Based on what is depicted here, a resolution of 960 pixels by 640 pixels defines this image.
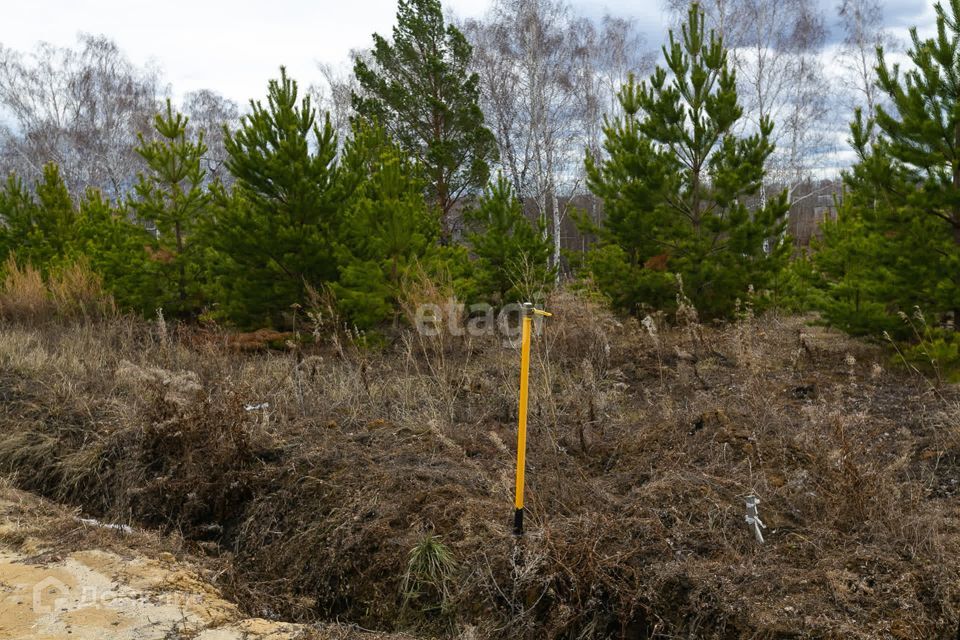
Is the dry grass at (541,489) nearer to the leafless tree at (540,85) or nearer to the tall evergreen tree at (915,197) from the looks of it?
the tall evergreen tree at (915,197)

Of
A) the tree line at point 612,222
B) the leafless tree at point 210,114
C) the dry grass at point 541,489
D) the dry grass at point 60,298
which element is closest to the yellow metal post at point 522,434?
the dry grass at point 541,489

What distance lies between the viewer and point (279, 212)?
30.9 ft

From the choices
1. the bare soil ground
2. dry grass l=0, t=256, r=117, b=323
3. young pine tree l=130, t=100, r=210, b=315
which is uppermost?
young pine tree l=130, t=100, r=210, b=315

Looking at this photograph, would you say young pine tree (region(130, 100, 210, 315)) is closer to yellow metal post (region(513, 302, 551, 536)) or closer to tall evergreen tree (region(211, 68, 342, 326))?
tall evergreen tree (region(211, 68, 342, 326))

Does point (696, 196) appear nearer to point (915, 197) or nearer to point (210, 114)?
point (915, 197)

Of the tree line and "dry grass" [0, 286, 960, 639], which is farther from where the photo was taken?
the tree line

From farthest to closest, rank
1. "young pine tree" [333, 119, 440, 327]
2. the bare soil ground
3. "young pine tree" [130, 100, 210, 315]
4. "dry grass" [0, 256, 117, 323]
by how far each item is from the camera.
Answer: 1. "dry grass" [0, 256, 117, 323]
2. "young pine tree" [130, 100, 210, 315]
3. "young pine tree" [333, 119, 440, 327]
4. the bare soil ground

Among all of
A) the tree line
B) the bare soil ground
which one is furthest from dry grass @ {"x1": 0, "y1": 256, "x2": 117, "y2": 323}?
the bare soil ground

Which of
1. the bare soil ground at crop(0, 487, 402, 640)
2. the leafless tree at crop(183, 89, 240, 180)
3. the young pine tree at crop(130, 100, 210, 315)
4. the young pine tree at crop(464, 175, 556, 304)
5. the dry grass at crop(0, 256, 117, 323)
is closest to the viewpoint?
the bare soil ground at crop(0, 487, 402, 640)

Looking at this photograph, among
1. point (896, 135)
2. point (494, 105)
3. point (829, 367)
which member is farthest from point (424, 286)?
point (494, 105)

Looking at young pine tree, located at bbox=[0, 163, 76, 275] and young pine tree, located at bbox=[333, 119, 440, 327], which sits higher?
young pine tree, located at bbox=[0, 163, 76, 275]

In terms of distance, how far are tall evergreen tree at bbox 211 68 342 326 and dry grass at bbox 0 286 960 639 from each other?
227 cm

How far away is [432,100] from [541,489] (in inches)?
584

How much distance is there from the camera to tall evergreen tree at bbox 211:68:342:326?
9211 mm
